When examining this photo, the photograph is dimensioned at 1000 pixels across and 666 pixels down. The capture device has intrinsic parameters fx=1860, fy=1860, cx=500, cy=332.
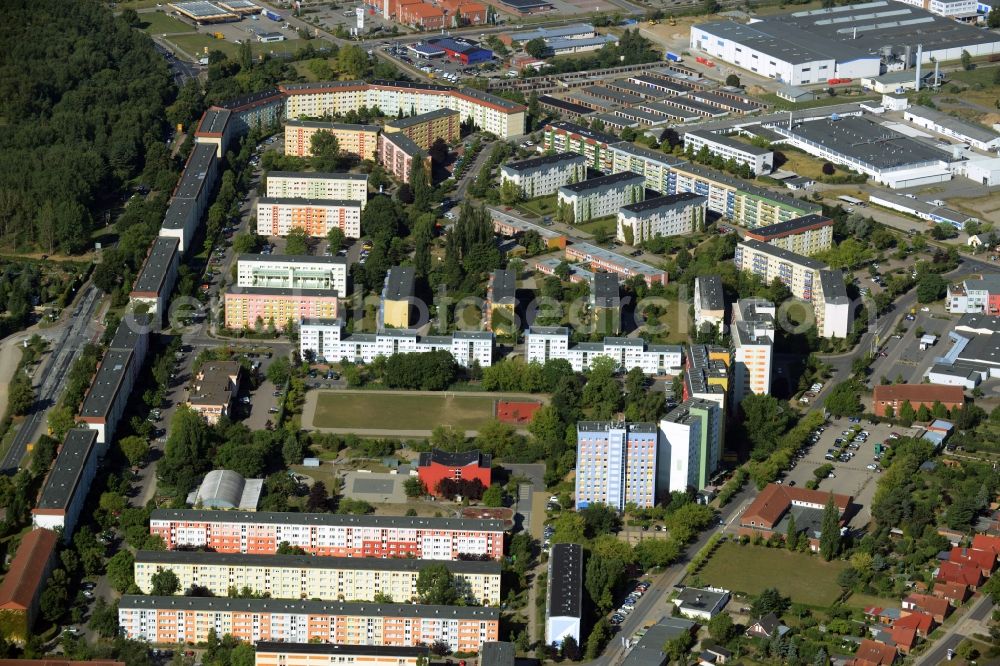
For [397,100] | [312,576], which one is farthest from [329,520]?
[397,100]

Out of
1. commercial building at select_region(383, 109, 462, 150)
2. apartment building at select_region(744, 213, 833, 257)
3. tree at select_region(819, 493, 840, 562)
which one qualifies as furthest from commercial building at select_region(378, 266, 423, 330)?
tree at select_region(819, 493, 840, 562)

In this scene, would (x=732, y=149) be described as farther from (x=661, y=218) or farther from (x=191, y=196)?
(x=191, y=196)

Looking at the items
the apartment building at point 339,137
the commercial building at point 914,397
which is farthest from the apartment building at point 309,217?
the commercial building at point 914,397

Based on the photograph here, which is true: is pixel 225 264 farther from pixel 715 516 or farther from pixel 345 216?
pixel 715 516

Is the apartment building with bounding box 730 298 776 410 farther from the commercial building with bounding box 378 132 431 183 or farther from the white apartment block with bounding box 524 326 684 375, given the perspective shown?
the commercial building with bounding box 378 132 431 183

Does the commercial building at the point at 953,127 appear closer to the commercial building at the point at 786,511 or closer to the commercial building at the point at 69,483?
the commercial building at the point at 786,511
